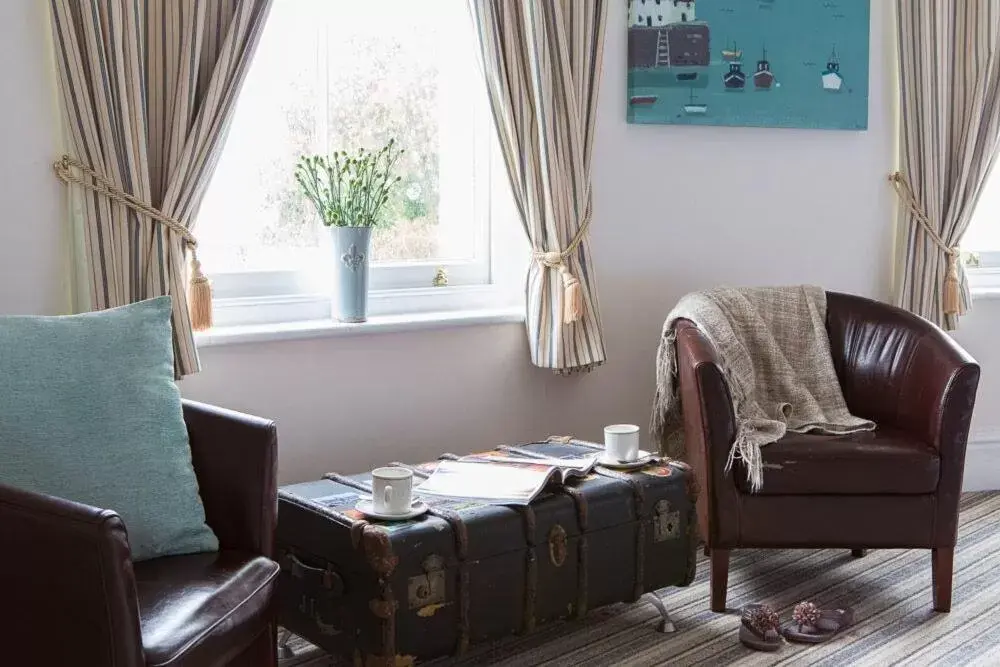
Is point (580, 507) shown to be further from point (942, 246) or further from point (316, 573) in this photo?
point (942, 246)

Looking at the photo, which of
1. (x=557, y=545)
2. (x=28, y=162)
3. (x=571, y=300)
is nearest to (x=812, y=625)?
(x=557, y=545)

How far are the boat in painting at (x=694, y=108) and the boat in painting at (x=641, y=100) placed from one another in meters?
0.13

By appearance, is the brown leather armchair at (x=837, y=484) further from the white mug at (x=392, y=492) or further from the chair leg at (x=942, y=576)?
the white mug at (x=392, y=492)

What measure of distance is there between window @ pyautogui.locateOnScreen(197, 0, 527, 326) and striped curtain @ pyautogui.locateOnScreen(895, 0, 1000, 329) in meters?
1.50

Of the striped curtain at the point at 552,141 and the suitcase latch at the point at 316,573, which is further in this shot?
the striped curtain at the point at 552,141

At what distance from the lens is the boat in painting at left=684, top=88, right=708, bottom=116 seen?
3613 mm

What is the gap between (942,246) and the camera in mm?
3973

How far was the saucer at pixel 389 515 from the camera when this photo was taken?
234 cm

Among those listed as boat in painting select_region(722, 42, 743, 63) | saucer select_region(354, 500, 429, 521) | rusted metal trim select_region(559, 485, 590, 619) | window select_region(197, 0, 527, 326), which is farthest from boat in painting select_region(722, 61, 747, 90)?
saucer select_region(354, 500, 429, 521)

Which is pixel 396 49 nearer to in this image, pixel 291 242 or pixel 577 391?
pixel 291 242

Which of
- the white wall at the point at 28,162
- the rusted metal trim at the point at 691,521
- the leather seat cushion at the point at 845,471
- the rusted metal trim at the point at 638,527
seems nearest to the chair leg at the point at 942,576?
the leather seat cushion at the point at 845,471

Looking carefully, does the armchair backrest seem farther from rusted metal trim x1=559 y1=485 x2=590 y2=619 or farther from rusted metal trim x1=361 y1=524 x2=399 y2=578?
rusted metal trim x1=361 y1=524 x2=399 y2=578

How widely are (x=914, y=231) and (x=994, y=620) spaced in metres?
1.55

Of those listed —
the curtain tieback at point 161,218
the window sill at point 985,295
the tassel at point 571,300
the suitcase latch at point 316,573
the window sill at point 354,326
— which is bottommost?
the suitcase latch at point 316,573
